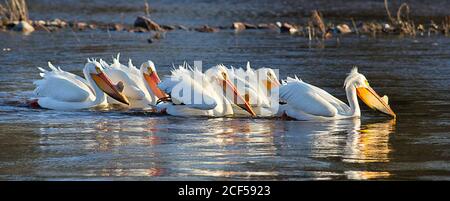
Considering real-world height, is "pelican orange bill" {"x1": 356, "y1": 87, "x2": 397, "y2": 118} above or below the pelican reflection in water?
above

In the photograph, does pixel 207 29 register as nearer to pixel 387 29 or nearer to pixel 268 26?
pixel 268 26

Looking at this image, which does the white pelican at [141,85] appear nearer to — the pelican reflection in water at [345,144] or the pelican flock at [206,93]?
the pelican flock at [206,93]

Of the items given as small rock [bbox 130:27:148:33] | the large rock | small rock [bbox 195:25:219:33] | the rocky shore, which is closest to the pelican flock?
the rocky shore

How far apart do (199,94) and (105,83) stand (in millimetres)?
1337

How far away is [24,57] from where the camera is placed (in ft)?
55.8

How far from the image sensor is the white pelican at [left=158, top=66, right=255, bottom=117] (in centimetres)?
1106

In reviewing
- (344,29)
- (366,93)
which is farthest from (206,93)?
(344,29)

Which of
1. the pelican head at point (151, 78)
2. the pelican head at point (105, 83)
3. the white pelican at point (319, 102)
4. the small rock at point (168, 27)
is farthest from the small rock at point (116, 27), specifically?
the white pelican at point (319, 102)

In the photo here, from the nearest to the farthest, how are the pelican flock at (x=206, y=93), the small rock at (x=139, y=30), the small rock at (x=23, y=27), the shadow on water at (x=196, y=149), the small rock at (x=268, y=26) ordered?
the shadow on water at (x=196, y=149)
the pelican flock at (x=206, y=93)
the small rock at (x=23, y=27)
the small rock at (x=139, y=30)
the small rock at (x=268, y=26)

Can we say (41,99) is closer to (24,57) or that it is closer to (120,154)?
(120,154)

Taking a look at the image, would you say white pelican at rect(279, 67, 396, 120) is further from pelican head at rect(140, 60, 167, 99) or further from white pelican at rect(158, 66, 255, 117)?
pelican head at rect(140, 60, 167, 99)

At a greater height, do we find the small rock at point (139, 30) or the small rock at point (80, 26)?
the small rock at point (80, 26)

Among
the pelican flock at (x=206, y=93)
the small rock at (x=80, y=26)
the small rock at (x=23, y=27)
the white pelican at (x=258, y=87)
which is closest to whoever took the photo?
the pelican flock at (x=206, y=93)

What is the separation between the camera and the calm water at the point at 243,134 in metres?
8.12
